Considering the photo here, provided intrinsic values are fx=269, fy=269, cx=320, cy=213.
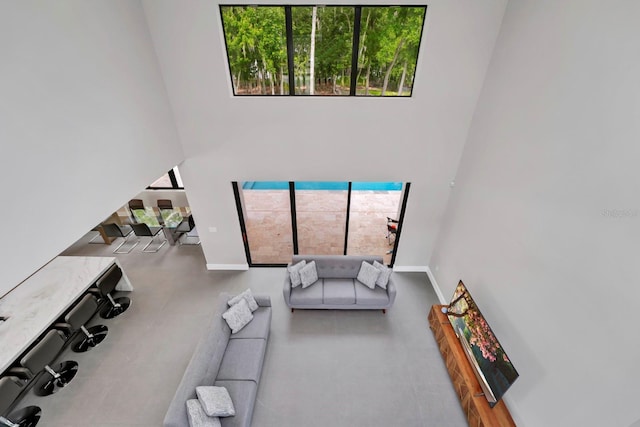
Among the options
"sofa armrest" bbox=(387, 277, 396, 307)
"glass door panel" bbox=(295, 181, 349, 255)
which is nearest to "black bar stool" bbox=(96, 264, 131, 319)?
"glass door panel" bbox=(295, 181, 349, 255)

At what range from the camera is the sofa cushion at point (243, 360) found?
3840 mm

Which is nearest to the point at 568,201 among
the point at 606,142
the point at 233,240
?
the point at 606,142

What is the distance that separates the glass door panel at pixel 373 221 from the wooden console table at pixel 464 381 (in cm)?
213

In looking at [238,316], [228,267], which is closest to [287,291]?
[238,316]

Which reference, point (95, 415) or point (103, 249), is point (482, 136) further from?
point (103, 249)

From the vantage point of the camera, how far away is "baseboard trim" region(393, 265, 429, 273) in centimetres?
626

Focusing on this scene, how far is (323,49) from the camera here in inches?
168

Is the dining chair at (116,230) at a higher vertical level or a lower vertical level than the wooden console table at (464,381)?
higher

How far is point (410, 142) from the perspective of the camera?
475cm

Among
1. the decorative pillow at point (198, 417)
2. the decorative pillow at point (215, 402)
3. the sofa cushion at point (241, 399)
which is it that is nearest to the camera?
the decorative pillow at point (198, 417)

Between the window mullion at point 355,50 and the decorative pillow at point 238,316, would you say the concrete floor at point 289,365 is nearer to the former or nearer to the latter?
the decorative pillow at point 238,316

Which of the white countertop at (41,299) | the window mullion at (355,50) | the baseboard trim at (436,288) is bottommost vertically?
the baseboard trim at (436,288)

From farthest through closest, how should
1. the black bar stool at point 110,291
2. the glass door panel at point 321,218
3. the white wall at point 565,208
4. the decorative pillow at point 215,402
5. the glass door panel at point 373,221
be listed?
the glass door panel at point 373,221, the glass door panel at point 321,218, the black bar stool at point 110,291, the decorative pillow at point 215,402, the white wall at point 565,208

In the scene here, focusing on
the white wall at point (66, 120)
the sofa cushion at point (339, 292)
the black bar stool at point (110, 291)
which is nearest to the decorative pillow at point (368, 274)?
the sofa cushion at point (339, 292)
